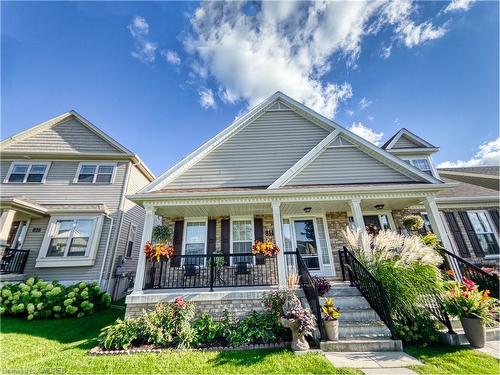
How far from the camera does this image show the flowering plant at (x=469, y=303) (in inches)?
177

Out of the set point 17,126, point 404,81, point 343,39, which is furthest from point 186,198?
point 17,126

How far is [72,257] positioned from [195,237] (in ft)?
18.8

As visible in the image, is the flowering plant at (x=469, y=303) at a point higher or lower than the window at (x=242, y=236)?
lower

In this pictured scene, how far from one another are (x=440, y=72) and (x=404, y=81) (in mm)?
1414

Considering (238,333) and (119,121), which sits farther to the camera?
(119,121)

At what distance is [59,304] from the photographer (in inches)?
293

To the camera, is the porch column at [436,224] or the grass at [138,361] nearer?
the grass at [138,361]

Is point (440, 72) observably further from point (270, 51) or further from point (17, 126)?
point (17, 126)

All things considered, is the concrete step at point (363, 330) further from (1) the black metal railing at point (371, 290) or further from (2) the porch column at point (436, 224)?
(2) the porch column at point (436, 224)

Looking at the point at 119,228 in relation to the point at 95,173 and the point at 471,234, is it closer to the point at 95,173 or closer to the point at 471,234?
the point at 95,173

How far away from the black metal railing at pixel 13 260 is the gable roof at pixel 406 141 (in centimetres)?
1865

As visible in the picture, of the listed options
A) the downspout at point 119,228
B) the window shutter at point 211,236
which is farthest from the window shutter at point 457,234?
the downspout at point 119,228

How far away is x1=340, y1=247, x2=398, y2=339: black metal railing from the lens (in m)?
4.71

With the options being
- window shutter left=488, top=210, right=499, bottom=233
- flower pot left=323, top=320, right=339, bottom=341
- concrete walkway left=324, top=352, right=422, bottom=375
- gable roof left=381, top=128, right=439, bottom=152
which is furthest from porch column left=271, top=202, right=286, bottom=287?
window shutter left=488, top=210, right=499, bottom=233
